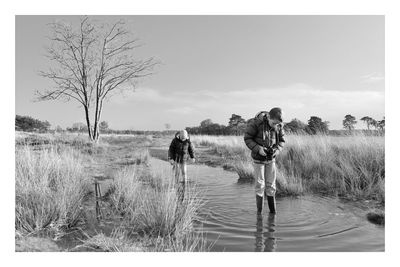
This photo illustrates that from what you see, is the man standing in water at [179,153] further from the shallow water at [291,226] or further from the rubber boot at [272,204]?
the rubber boot at [272,204]

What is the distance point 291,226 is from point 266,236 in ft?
2.39

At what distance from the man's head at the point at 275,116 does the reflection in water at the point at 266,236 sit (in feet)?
6.15

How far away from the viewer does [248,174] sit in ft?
32.3

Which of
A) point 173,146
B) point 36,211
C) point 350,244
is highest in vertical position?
point 173,146

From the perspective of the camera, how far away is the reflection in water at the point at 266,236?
4.08m

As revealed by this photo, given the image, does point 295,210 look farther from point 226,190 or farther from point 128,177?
point 128,177

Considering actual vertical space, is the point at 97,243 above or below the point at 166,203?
below

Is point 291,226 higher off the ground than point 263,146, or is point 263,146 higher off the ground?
point 263,146

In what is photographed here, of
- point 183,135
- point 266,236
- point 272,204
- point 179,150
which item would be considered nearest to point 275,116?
point 272,204

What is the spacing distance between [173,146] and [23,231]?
14.5 feet

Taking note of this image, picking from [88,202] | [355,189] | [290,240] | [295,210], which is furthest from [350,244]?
[88,202]

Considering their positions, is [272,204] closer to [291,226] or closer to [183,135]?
[291,226]

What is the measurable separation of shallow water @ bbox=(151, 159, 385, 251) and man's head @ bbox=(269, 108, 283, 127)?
6.12 feet

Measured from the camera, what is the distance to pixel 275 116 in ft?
18.0
